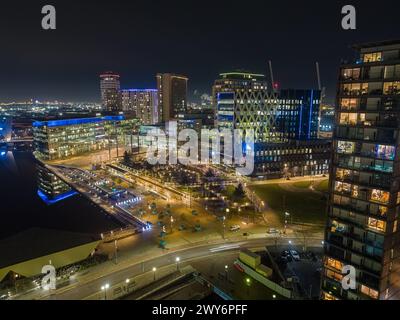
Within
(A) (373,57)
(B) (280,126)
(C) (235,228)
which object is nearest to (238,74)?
(B) (280,126)

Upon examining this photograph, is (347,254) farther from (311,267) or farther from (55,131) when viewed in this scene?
(55,131)

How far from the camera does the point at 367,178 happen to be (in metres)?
30.5

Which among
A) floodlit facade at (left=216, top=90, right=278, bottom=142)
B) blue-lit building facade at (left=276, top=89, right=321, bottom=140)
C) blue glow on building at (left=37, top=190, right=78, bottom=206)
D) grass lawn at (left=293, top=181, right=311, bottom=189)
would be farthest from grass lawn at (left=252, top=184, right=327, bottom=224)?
blue-lit building facade at (left=276, top=89, right=321, bottom=140)

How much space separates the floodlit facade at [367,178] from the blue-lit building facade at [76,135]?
123872 millimetres

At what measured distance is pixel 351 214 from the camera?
31.9 meters

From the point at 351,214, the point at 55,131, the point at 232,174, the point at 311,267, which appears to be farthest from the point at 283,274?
the point at 55,131

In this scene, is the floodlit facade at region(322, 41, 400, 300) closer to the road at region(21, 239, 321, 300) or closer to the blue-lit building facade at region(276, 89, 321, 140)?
the road at region(21, 239, 321, 300)

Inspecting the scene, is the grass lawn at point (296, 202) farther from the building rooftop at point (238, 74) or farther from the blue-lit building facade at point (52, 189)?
the building rooftop at point (238, 74)

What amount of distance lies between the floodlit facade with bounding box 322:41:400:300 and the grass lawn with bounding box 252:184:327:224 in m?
28.2

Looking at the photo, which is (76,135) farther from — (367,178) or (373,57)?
(367,178)

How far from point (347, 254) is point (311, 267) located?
11.9 meters

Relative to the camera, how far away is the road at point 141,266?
119ft

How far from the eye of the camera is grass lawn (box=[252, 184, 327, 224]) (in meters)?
62.3
